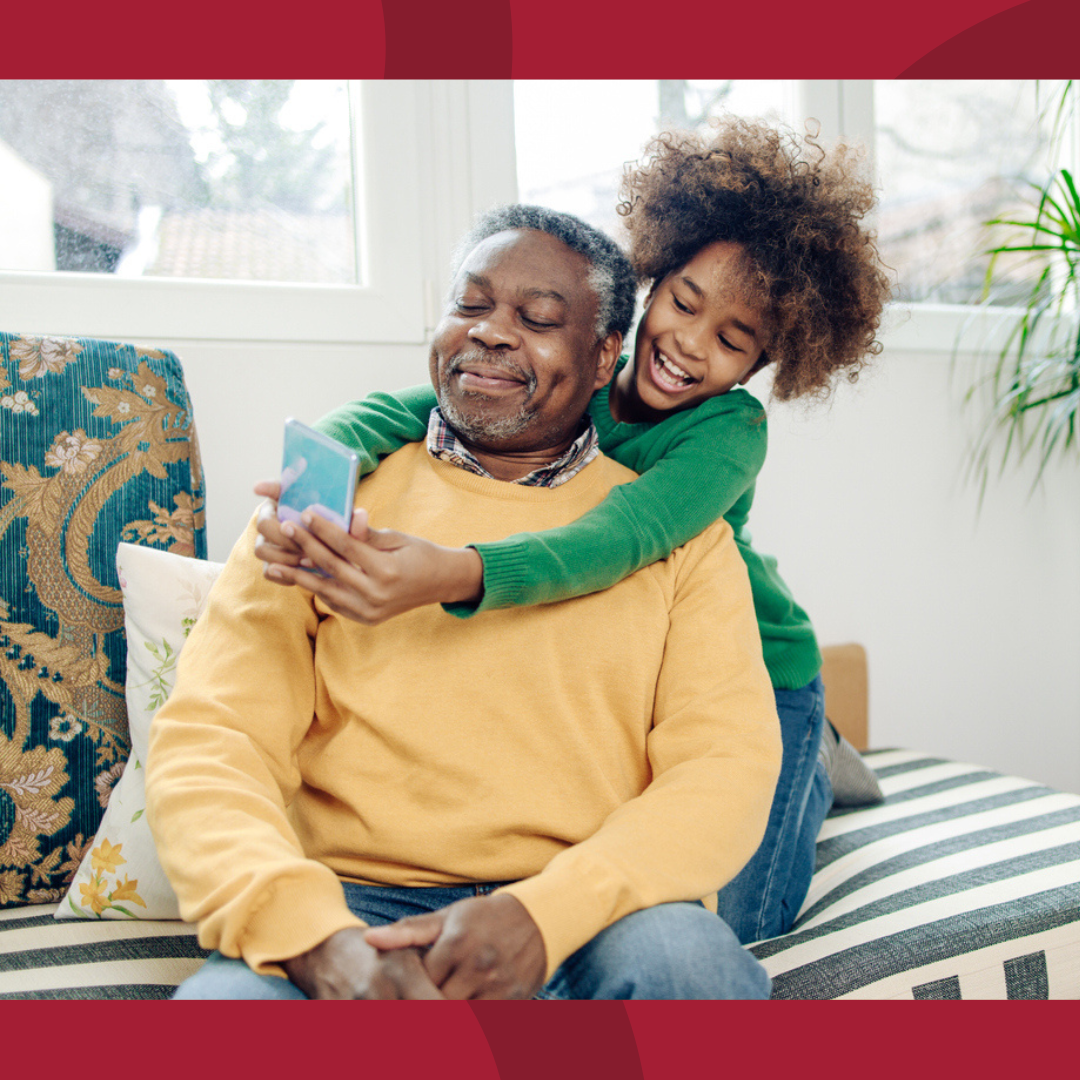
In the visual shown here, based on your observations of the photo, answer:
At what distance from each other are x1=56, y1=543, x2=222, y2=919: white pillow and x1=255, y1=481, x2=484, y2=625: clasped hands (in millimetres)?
388

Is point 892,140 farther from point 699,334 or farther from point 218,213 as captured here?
point 218,213

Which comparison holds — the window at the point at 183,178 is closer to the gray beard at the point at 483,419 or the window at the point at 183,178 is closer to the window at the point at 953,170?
the gray beard at the point at 483,419

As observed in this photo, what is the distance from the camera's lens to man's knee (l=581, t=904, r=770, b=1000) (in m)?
0.88

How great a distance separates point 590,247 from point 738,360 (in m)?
0.27

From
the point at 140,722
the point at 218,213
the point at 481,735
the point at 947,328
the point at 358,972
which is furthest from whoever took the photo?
the point at 947,328

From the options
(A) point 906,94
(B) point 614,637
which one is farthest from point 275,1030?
(A) point 906,94

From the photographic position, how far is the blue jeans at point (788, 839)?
131cm

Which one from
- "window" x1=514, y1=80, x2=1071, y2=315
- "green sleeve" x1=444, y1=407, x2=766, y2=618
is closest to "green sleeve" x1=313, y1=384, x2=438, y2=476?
"green sleeve" x1=444, y1=407, x2=766, y2=618

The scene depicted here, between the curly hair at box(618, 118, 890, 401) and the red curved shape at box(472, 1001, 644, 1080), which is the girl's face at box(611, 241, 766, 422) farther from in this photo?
the red curved shape at box(472, 1001, 644, 1080)

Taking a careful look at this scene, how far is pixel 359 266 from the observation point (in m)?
1.90

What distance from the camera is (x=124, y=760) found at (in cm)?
137

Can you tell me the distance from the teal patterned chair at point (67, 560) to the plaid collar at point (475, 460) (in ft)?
1.47
